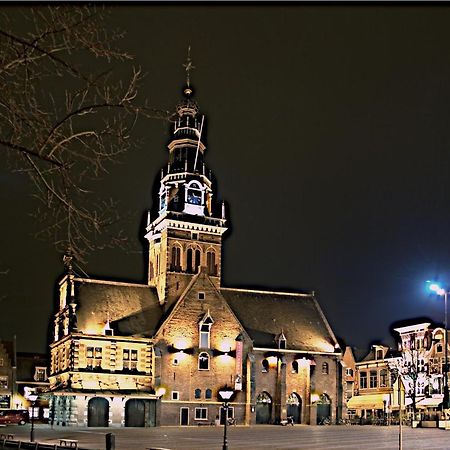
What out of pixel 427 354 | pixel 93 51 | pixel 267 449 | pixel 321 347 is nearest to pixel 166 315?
pixel 321 347

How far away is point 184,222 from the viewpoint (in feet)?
270

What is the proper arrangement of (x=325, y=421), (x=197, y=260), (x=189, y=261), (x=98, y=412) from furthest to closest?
(x=197, y=260), (x=189, y=261), (x=325, y=421), (x=98, y=412)

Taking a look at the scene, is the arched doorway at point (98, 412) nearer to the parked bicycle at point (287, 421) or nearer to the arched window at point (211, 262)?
the parked bicycle at point (287, 421)

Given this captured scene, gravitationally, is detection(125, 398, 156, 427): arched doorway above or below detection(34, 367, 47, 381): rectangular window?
below

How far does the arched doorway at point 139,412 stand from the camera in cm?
7200

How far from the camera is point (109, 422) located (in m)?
70.9

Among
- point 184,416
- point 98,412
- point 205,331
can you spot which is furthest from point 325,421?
point 98,412

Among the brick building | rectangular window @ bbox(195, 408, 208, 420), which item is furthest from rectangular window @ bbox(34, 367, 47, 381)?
rectangular window @ bbox(195, 408, 208, 420)

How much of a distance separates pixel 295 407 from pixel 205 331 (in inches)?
495

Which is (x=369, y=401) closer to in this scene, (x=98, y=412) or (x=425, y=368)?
(x=425, y=368)

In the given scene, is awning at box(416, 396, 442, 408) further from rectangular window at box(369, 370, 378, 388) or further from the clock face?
the clock face

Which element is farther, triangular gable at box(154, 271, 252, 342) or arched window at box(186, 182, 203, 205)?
arched window at box(186, 182, 203, 205)

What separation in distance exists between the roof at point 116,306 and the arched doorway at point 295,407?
50.6ft

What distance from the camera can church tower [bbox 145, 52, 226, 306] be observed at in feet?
267
